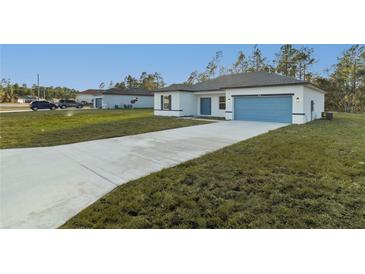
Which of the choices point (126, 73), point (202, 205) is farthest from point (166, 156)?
point (126, 73)

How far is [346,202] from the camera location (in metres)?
3.68

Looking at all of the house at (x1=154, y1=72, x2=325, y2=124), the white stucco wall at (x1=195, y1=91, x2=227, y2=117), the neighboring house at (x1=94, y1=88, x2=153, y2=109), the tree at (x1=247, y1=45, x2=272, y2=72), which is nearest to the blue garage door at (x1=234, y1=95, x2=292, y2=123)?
the house at (x1=154, y1=72, x2=325, y2=124)

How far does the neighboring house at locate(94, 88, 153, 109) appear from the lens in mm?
37656

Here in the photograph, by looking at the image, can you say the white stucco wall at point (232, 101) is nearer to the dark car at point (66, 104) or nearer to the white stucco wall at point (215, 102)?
the white stucco wall at point (215, 102)

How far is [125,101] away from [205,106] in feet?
68.7

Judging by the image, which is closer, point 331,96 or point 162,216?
point 162,216

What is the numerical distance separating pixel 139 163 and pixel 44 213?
9.19 ft

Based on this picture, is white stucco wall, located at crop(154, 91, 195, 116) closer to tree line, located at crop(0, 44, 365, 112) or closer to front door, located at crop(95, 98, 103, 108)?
front door, located at crop(95, 98, 103, 108)

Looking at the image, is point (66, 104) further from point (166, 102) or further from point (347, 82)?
point (347, 82)

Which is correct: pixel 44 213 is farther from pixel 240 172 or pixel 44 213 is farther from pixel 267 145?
pixel 267 145

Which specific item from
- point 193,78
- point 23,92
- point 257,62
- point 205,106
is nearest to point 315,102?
point 205,106

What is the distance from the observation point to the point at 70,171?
5418mm

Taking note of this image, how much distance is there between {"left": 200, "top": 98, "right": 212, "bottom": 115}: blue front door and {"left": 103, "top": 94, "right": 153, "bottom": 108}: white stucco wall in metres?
20.1

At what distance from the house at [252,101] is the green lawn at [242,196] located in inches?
373
